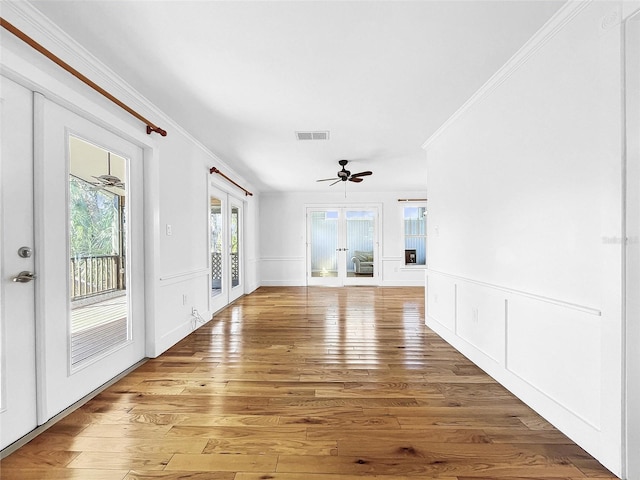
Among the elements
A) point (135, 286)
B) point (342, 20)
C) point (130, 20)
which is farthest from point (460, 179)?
point (135, 286)

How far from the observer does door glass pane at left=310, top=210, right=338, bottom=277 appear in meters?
8.05

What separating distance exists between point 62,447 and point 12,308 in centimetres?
81

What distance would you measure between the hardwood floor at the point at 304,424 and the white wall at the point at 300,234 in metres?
4.85

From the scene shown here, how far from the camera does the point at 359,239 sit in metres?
8.03

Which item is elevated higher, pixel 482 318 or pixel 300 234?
pixel 300 234

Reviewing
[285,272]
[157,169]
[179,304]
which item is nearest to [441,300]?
[179,304]

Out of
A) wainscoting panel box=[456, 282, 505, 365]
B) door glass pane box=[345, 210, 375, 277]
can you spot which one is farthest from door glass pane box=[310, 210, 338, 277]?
wainscoting panel box=[456, 282, 505, 365]

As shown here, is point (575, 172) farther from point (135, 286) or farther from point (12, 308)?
point (135, 286)

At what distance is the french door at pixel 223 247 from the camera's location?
197 inches

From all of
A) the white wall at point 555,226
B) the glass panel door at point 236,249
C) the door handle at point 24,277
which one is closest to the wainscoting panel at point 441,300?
the white wall at point 555,226

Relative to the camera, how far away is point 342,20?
179 cm

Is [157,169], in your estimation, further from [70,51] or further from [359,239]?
[359,239]

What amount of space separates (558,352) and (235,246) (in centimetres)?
546

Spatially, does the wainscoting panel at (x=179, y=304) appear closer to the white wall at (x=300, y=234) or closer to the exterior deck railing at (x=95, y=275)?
the exterior deck railing at (x=95, y=275)
